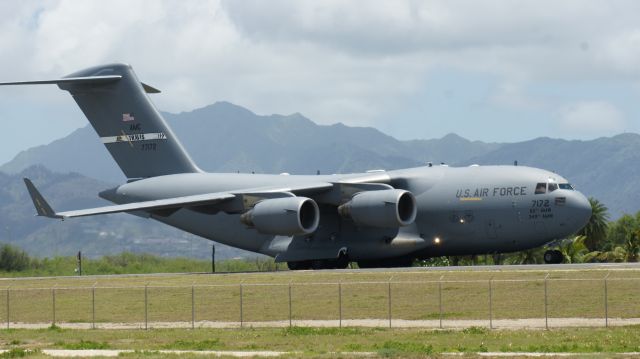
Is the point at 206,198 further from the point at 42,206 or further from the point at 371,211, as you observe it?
the point at 371,211

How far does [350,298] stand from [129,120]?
2105cm

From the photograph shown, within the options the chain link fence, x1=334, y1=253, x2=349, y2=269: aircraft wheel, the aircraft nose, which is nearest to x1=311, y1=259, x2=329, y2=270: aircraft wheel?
x1=334, y1=253, x2=349, y2=269: aircraft wheel

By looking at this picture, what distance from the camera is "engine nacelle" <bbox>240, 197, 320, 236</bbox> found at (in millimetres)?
49000

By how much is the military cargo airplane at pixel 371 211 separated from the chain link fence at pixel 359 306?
498cm

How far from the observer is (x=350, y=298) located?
42.0 m

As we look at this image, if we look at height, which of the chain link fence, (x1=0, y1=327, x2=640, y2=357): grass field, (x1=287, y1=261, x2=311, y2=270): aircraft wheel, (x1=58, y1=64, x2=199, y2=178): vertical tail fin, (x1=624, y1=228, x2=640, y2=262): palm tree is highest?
(x1=58, y1=64, x2=199, y2=178): vertical tail fin

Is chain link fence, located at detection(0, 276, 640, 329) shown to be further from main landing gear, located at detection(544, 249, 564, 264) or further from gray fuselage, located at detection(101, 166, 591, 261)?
main landing gear, located at detection(544, 249, 564, 264)

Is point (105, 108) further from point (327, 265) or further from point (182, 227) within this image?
point (327, 265)

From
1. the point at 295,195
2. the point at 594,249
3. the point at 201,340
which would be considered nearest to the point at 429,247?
the point at 295,195

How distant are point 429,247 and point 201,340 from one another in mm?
20376

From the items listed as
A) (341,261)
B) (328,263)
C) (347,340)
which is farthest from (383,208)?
(347,340)

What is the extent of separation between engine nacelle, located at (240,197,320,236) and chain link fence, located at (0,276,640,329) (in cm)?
443

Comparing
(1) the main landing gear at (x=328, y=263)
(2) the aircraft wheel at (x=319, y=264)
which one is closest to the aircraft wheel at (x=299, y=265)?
(1) the main landing gear at (x=328, y=263)

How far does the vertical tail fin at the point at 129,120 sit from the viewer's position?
58.7 meters
